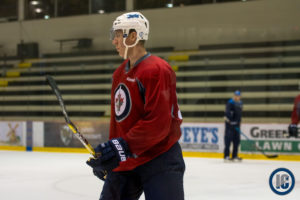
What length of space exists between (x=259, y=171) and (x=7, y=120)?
6289 mm

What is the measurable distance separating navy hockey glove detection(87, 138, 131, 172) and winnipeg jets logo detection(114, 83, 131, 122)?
120 millimetres

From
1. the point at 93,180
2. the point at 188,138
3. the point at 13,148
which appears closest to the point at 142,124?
the point at 93,180

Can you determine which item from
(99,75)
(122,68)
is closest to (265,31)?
(99,75)

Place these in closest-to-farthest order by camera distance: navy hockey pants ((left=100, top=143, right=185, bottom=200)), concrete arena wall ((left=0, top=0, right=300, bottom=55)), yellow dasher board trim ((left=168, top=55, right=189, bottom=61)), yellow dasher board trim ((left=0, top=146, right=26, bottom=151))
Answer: navy hockey pants ((left=100, top=143, right=185, bottom=200))
concrete arena wall ((left=0, top=0, right=300, bottom=55))
yellow dasher board trim ((left=0, top=146, right=26, bottom=151))
yellow dasher board trim ((left=168, top=55, right=189, bottom=61))

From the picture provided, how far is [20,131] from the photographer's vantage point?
9.91 metres

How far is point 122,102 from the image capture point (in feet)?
5.28

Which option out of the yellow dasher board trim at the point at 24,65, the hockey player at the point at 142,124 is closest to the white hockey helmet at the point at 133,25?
the hockey player at the point at 142,124

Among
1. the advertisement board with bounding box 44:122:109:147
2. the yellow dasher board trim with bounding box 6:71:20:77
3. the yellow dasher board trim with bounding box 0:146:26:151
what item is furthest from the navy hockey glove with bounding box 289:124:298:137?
the yellow dasher board trim with bounding box 6:71:20:77

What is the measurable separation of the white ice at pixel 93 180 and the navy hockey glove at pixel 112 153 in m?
2.67

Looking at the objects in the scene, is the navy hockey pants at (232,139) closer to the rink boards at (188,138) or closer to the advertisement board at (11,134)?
the rink boards at (188,138)

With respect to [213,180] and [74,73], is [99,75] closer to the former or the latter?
[74,73]

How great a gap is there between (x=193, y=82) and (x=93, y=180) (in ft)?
16.2

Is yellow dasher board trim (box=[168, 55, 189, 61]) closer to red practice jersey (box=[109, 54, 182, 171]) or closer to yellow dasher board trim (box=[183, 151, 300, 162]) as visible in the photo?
yellow dasher board trim (box=[183, 151, 300, 162])

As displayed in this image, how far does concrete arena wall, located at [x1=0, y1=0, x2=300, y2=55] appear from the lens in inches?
376
